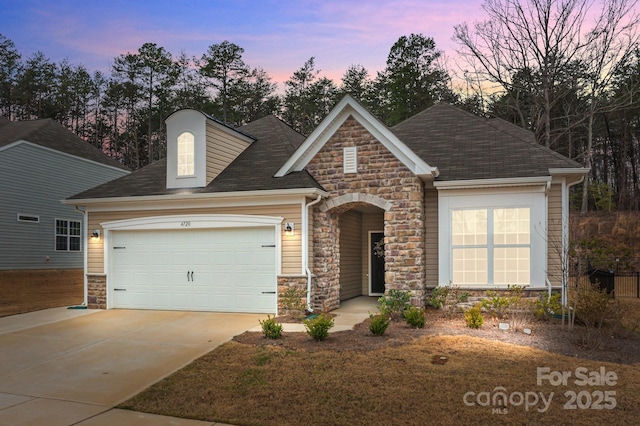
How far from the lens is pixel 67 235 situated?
2147cm

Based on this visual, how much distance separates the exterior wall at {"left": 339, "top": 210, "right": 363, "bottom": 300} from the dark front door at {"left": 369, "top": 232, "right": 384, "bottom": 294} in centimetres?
36

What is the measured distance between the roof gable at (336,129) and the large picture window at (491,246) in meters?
1.49

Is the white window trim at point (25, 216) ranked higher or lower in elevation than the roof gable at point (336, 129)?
lower

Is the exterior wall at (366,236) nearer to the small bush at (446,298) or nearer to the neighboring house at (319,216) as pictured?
the neighboring house at (319,216)

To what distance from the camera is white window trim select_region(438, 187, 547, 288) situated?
36.9 feet

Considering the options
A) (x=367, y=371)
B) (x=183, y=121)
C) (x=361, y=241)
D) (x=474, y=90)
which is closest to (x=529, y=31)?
(x=474, y=90)

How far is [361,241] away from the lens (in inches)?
637

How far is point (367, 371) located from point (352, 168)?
6.21 m

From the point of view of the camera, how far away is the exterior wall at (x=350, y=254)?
564 inches

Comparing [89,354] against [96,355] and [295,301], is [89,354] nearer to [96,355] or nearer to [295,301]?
[96,355]

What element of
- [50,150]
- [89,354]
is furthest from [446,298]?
[50,150]

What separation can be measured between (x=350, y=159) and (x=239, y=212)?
3.00 metres

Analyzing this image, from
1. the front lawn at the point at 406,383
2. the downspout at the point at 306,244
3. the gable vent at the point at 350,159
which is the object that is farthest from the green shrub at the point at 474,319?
the gable vent at the point at 350,159

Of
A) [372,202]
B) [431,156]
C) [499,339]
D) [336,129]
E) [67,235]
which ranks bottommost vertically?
[499,339]
